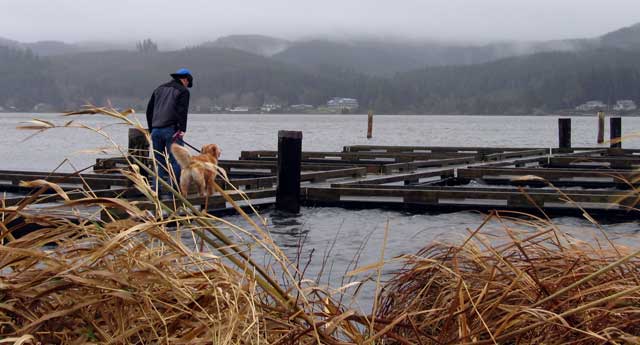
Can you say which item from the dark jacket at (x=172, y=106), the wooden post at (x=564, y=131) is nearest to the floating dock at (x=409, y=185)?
the dark jacket at (x=172, y=106)

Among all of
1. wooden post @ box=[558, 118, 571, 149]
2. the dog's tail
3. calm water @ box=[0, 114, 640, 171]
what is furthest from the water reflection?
wooden post @ box=[558, 118, 571, 149]

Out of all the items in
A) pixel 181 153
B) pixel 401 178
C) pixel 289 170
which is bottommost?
pixel 401 178

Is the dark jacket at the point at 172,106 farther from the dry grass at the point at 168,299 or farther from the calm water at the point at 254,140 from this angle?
the dry grass at the point at 168,299

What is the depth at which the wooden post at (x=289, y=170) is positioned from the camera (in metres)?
13.1

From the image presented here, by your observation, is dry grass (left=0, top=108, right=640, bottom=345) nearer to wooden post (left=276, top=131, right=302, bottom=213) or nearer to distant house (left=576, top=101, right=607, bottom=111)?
wooden post (left=276, top=131, right=302, bottom=213)

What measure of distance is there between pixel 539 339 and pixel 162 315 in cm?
154

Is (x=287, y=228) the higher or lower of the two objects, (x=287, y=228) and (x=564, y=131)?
the lower

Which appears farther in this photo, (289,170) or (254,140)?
(254,140)

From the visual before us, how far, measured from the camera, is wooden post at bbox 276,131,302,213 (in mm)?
13109

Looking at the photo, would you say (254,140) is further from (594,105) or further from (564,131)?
(594,105)

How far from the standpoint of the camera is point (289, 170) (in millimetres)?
13242

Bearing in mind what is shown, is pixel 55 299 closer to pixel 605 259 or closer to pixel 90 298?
pixel 90 298

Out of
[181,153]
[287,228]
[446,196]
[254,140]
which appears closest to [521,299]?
[181,153]

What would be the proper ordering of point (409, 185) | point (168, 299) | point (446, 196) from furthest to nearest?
1. point (409, 185)
2. point (446, 196)
3. point (168, 299)
